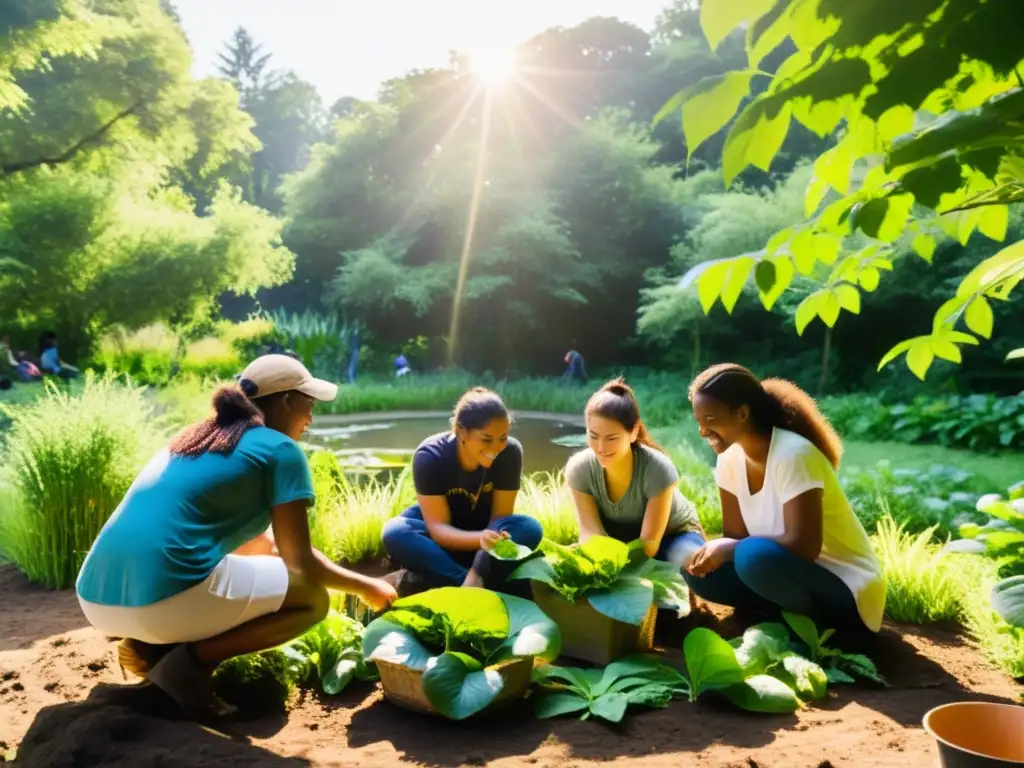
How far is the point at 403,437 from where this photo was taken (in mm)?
9211

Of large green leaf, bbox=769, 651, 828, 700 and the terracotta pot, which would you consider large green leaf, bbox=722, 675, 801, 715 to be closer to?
large green leaf, bbox=769, 651, 828, 700

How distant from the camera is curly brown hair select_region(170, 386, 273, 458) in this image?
1.98 m

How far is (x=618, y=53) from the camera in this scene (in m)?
18.6

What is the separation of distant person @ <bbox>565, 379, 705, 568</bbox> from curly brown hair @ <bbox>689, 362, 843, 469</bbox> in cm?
30

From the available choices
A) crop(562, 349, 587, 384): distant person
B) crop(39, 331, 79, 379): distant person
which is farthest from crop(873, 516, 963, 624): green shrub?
crop(562, 349, 587, 384): distant person

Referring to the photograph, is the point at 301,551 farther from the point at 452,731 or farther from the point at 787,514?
the point at 787,514

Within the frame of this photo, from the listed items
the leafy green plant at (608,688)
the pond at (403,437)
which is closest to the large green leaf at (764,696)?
the leafy green plant at (608,688)

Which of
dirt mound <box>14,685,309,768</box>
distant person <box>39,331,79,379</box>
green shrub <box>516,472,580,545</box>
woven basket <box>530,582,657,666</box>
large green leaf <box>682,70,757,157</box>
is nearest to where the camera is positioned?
large green leaf <box>682,70,757,157</box>

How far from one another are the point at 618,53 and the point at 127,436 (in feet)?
57.6

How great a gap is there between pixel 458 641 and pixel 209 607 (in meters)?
0.61

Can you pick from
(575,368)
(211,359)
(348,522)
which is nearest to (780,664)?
(348,522)

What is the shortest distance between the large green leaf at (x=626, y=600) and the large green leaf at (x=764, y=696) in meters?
0.29

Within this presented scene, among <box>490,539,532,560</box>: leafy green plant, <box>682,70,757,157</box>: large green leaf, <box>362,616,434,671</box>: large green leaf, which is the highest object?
<box>682,70,757,157</box>: large green leaf

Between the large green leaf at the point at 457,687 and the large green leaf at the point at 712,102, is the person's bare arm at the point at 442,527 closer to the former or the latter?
the large green leaf at the point at 457,687
